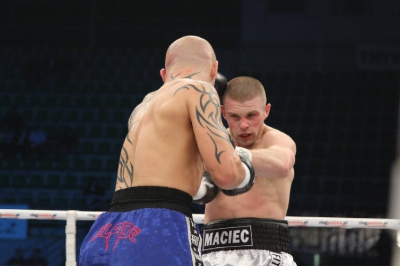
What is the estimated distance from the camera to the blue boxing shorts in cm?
199

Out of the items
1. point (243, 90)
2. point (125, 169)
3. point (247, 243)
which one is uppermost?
point (243, 90)

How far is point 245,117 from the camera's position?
9.68 ft

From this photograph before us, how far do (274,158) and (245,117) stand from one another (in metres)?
0.37

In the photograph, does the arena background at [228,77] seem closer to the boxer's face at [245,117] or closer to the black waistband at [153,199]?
the boxer's face at [245,117]

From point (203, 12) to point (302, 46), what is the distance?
2047 millimetres

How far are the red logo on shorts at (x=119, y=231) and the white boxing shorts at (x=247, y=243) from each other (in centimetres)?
88

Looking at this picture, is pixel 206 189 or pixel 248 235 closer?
pixel 206 189

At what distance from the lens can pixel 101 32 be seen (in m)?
11.7

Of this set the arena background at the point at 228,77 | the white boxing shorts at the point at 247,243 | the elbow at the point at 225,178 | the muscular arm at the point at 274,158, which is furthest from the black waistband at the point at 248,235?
the arena background at the point at 228,77

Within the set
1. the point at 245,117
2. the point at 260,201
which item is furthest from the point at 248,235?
the point at 245,117

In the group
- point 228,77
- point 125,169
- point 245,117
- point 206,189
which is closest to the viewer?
point 125,169

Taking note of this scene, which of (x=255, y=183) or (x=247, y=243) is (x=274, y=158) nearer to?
(x=255, y=183)

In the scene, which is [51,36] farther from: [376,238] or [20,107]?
[376,238]

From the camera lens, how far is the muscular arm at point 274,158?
255 centimetres
